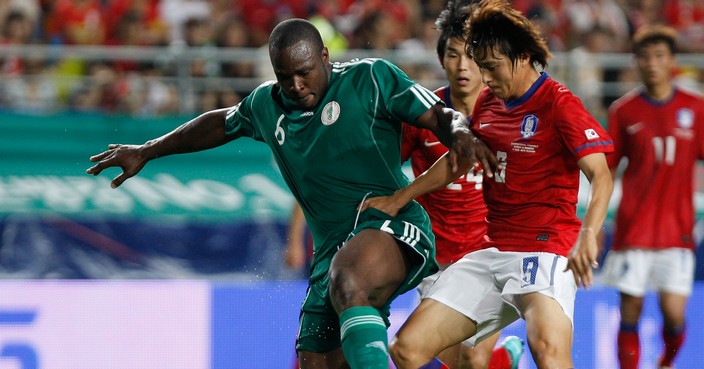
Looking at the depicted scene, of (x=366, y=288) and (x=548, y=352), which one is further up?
(x=366, y=288)

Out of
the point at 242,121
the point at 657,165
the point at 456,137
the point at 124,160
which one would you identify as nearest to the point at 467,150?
the point at 456,137

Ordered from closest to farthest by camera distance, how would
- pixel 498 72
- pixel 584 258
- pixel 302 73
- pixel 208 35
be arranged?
pixel 584 258, pixel 302 73, pixel 498 72, pixel 208 35

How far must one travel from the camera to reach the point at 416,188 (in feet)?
17.1

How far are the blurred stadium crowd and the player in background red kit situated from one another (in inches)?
192

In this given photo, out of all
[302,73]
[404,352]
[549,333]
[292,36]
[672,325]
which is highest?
[292,36]

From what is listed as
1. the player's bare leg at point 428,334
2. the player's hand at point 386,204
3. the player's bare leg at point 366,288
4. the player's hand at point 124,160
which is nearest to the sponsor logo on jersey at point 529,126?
the player's hand at point 386,204

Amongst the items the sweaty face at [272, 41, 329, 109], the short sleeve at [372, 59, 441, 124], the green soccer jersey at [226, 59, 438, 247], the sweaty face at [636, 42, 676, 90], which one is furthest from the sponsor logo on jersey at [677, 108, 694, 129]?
the sweaty face at [272, 41, 329, 109]

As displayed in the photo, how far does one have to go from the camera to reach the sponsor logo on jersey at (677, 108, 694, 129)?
8.10 m

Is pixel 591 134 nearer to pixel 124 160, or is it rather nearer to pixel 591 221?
pixel 591 221

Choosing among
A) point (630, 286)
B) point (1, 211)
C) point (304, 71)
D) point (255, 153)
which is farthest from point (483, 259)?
point (1, 211)

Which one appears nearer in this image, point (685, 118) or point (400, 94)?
point (400, 94)

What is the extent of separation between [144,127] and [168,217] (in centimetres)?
94

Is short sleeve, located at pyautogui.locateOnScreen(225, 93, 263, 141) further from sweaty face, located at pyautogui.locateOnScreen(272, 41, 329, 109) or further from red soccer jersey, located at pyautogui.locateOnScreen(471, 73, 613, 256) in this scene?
red soccer jersey, located at pyautogui.locateOnScreen(471, 73, 613, 256)

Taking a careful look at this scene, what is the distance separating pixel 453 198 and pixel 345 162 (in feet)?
4.62
